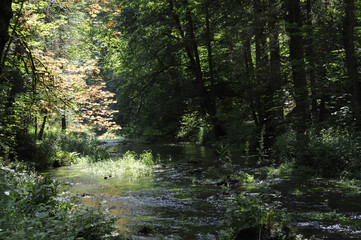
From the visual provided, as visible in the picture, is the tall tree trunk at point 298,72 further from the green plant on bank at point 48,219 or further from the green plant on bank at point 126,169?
the green plant on bank at point 48,219

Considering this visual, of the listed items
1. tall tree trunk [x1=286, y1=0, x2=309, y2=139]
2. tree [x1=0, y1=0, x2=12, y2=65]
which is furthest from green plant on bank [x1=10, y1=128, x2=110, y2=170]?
tall tree trunk [x1=286, y1=0, x2=309, y2=139]

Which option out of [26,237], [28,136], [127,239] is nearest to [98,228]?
[127,239]

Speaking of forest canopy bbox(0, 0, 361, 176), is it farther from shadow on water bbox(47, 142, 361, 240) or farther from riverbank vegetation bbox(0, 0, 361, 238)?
shadow on water bbox(47, 142, 361, 240)

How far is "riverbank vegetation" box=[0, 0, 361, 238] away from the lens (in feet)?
27.3

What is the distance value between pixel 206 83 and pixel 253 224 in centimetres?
2041

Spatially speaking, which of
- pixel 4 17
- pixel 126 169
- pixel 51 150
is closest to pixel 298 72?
pixel 126 169

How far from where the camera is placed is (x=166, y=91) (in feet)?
81.4

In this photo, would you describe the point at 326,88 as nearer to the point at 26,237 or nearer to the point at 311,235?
the point at 311,235

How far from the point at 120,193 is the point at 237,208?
14.1ft

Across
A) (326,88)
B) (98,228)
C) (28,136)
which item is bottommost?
(98,228)

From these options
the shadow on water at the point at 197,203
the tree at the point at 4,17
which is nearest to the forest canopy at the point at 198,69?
the tree at the point at 4,17

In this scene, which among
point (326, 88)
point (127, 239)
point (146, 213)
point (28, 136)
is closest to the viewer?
point (127, 239)

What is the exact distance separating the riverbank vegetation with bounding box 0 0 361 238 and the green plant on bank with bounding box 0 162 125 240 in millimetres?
105

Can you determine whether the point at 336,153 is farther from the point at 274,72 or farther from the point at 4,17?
the point at 4,17
